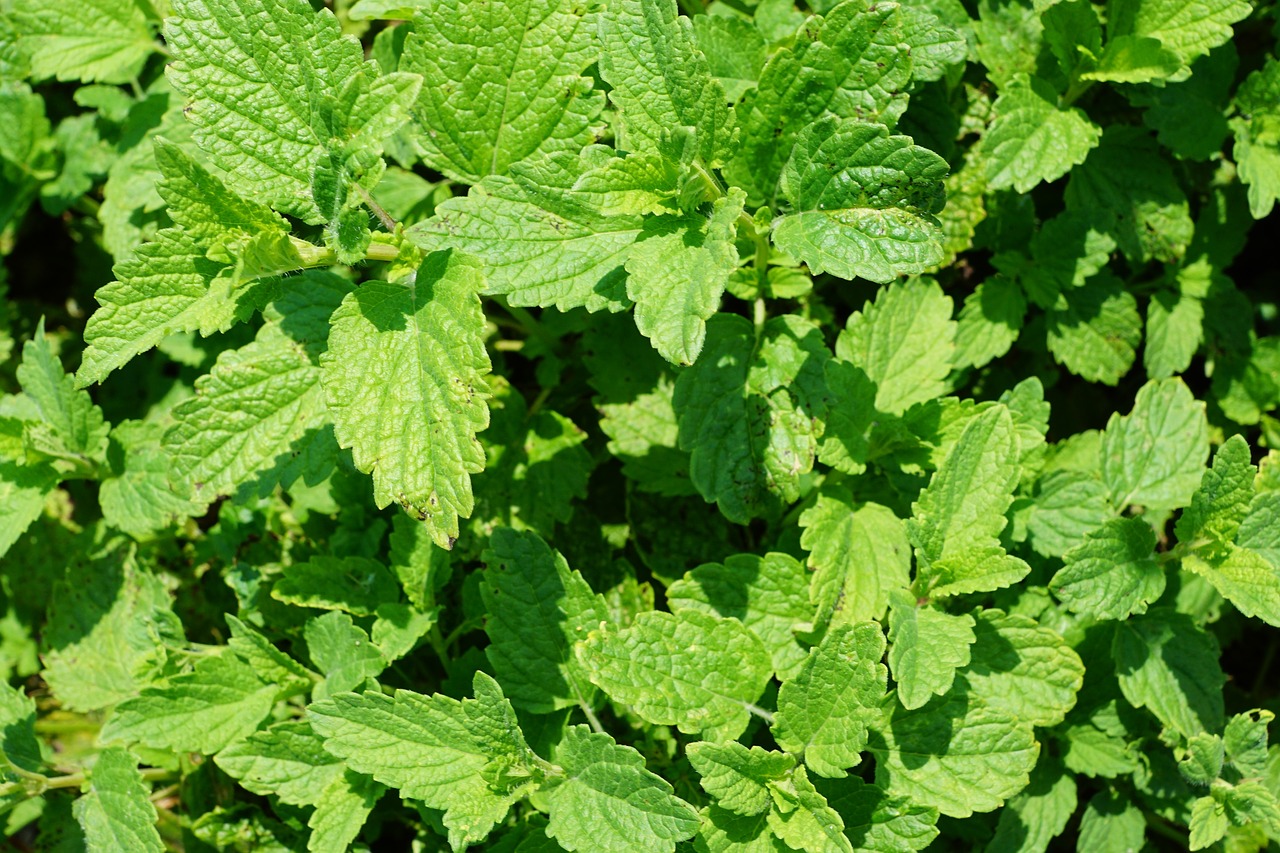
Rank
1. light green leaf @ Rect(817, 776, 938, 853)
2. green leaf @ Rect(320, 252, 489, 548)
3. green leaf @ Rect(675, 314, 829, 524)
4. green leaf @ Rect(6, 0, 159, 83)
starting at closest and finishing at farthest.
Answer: green leaf @ Rect(320, 252, 489, 548), light green leaf @ Rect(817, 776, 938, 853), green leaf @ Rect(675, 314, 829, 524), green leaf @ Rect(6, 0, 159, 83)

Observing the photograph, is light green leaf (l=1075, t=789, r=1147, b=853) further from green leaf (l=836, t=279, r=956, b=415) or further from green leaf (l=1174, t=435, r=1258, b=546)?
green leaf (l=836, t=279, r=956, b=415)

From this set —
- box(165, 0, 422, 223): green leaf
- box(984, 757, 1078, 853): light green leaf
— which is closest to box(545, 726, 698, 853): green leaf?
box(984, 757, 1078, 853): light green leaf

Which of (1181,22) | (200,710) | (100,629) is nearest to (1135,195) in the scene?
(1181,22)

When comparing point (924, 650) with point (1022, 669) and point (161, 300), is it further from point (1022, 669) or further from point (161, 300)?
point (161, 300)

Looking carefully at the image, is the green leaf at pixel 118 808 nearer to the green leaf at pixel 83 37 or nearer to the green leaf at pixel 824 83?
the green leaf at pixel 83 37

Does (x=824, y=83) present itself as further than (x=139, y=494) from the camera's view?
No

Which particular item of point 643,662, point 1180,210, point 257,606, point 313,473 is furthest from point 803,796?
point 1180,210

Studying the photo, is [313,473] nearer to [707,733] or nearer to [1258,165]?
[707,733]
